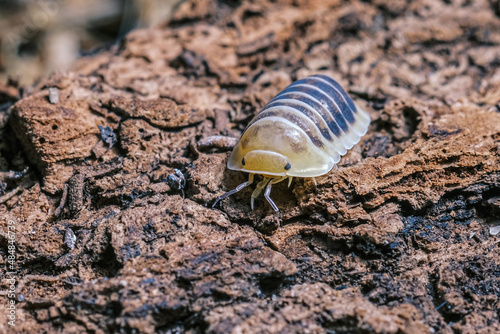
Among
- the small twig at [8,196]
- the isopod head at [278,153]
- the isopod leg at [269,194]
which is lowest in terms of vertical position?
the small twig at [8,196]

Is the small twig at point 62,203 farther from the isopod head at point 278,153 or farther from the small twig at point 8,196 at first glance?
the isopod head at point 278,153

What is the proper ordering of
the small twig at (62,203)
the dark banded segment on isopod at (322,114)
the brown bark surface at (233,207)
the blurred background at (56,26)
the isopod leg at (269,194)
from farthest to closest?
the blurred background at (56,26) → the dark banded segment on isopod at (322,114) → the small twig at (62,203) → the isopod leg at (269,194) → the brown bark surface at (233,207)

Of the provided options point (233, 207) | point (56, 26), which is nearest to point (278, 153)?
point (233, 207)

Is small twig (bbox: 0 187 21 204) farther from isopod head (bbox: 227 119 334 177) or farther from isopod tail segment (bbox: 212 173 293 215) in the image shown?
isopod head (bbox: 227 119 334 177)

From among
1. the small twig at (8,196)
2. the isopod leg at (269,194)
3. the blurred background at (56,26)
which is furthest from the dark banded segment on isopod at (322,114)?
the blurred background at (56,26)

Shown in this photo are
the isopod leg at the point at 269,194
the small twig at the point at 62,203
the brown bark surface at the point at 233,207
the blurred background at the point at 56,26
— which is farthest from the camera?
the blurred background at the point at 56,26

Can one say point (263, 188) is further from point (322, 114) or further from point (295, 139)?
point (322, 114)

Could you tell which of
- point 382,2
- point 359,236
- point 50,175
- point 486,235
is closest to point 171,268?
point 359,236
